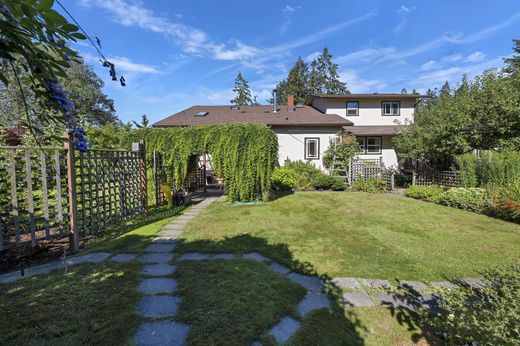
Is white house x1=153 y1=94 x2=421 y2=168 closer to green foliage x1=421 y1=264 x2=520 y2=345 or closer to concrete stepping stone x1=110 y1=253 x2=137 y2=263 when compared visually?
concrete stepping stone x1=110 y1=253 x2=137 y2=263

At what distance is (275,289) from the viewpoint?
3.18 m

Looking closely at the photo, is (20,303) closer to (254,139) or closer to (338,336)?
(338,336)

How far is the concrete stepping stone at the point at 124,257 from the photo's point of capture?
13.5 feet

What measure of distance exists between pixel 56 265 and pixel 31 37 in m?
4.12

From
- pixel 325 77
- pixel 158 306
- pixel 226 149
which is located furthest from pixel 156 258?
pixel 325 77

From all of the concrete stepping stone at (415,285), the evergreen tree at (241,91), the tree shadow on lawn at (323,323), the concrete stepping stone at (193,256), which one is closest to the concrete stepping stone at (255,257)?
the tree shadow on lawn at (323,323)

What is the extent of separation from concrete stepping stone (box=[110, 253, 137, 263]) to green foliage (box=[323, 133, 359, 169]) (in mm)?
12135

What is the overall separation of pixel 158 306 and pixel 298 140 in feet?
45.8

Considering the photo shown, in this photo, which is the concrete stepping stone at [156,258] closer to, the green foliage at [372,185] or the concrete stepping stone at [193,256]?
the concrete stepping stone at [193,256]

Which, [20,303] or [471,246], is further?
[471,246]

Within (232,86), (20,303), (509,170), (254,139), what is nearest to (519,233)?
(509,170)

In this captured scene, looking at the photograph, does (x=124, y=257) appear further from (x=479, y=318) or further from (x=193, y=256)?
(x=479, y=318)

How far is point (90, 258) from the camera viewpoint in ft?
13.7

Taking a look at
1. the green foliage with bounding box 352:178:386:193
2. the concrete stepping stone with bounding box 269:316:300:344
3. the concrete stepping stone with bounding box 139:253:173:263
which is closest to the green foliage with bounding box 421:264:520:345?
the concrete stepping stone with bounding box 269:316:300:344
